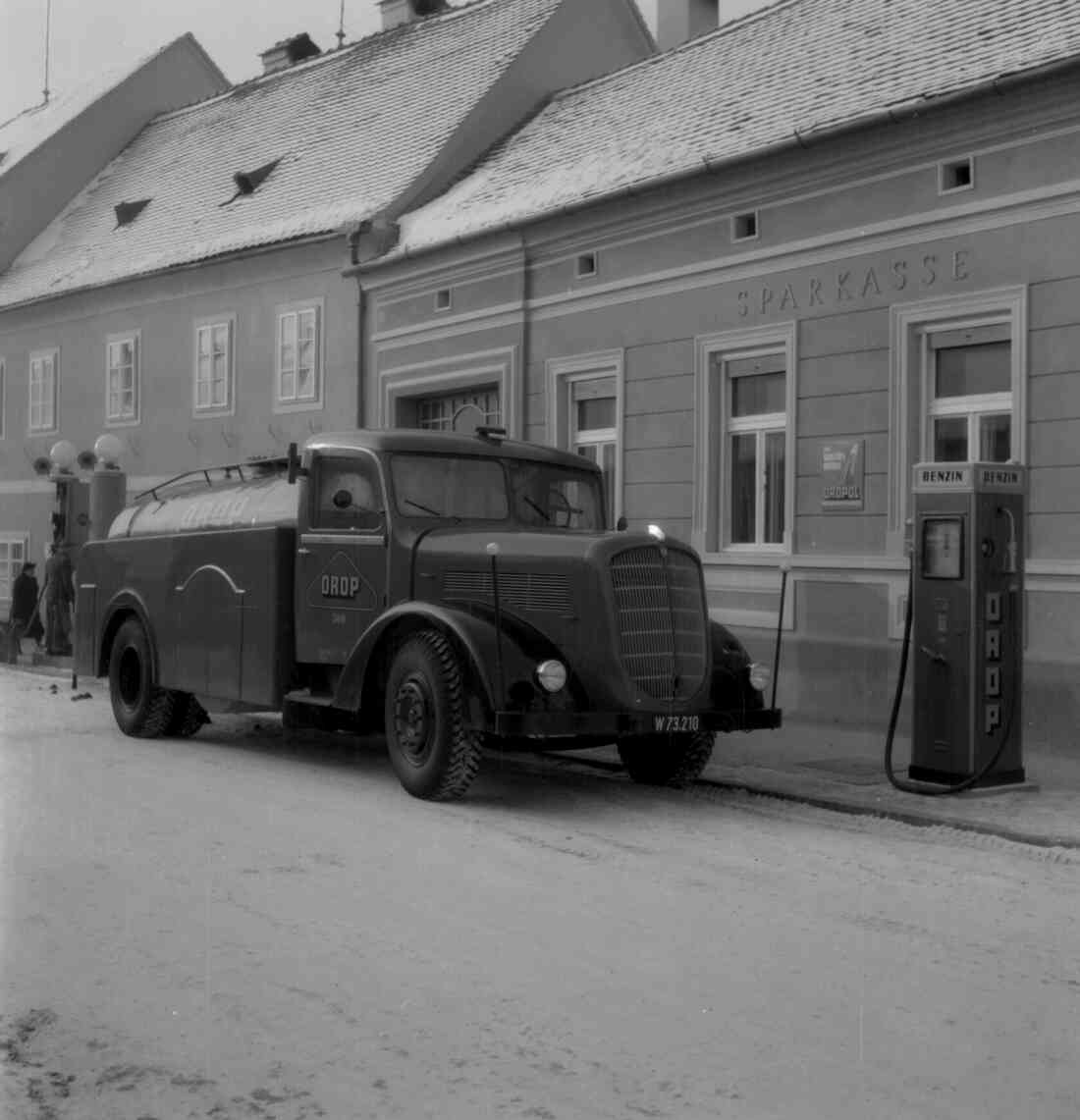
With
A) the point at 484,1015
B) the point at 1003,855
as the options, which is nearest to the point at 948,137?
the point at 1003,855

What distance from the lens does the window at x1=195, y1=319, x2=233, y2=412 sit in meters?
24.5

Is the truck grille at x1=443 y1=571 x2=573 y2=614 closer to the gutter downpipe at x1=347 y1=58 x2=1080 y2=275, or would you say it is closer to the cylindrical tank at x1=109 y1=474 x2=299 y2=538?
the cylindrical tank at x1=109 y1=474 x2=299 y2=538

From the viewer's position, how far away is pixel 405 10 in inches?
1134

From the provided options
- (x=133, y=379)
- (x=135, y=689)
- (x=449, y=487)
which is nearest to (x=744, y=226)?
(x=449, y=487)

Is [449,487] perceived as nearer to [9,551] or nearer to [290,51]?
[9,551]

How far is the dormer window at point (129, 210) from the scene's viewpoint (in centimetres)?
2872

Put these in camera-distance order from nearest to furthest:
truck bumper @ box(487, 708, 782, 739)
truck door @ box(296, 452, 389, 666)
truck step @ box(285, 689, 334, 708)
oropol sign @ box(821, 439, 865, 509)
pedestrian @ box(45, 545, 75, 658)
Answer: truck bumper @ box(487, 708, 782, 739)
truck door @ box(296, 452, 389, 666)
truck step @ box(285, 689, 334, 708)
oropol sign @ box(821, 439, 865, 509)
pedestrian @ box(45, 545, 75, 658)

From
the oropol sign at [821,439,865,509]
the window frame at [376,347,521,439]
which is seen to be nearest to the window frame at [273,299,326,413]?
the window frame at [376,347,521,439]

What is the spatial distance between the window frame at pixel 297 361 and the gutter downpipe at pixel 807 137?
11.6ft

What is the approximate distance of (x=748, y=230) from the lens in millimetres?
15641

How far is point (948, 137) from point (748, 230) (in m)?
2.43

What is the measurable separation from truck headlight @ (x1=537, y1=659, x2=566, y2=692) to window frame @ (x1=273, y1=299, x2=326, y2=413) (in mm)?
13461

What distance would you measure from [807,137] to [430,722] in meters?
7.24

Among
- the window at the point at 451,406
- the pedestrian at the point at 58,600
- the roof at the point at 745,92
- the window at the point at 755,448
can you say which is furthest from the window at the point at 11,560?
the window at the point at 755,448
